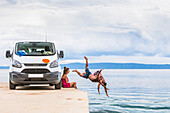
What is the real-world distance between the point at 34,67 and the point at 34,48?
154cm

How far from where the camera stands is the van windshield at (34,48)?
47.6 feet

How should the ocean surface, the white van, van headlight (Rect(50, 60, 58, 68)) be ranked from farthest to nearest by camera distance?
the ocean surface < van headlight (Rect(50, 60, 58, 68)) < the white van

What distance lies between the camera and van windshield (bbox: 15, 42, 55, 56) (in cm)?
1451

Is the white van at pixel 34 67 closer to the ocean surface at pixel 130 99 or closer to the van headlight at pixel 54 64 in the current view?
the van headlight at pixel 54 64

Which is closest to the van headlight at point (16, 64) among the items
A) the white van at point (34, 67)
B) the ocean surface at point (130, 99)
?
the white van at point (34, 67)

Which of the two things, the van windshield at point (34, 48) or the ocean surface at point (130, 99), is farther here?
the ocean surface at point (130, 99)

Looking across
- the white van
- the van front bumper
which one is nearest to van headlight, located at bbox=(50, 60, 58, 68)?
the white van

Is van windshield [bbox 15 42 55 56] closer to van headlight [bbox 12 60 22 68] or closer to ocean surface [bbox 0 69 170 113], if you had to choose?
van headlight [bbox 12 60 22 68]

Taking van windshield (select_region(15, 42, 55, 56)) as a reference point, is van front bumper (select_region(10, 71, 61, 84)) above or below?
below

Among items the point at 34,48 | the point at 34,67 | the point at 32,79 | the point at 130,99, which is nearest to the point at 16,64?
the point at 34,67

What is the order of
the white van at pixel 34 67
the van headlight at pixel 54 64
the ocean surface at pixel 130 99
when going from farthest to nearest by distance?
the ocean surface at pixel 130 99
the van headlight at pixel 54 64
the white van at pixel 34 67

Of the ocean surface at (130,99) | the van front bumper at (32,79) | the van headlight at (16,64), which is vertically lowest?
the ocean surface at (130,99)

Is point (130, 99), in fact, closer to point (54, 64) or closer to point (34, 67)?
point (54, 64)

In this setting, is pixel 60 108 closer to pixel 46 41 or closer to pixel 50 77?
pixel 50 77
